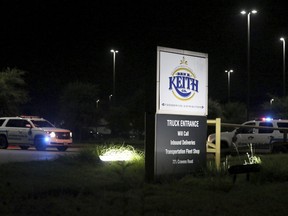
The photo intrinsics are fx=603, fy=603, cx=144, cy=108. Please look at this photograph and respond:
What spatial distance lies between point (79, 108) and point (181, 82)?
50.0 meters

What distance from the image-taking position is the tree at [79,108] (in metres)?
64.7

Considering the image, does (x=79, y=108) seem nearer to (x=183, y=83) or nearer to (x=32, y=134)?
(x=32, y=134)

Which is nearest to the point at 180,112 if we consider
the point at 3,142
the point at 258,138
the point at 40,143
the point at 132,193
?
the point at 132,193

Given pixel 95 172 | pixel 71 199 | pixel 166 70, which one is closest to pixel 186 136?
pixel 166 70

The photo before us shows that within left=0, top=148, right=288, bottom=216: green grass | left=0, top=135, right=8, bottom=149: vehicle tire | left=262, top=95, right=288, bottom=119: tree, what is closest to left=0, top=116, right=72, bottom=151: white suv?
left=0, top=135, right=8, bottom=149: vehicle tire

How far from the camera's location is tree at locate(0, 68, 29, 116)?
47.9 meters

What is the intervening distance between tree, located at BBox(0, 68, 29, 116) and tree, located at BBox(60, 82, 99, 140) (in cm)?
1495

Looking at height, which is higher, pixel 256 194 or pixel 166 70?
pixel 166 70

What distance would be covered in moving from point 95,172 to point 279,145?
12514mm

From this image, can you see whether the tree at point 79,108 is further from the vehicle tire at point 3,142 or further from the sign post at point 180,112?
the sign post at point 180,112

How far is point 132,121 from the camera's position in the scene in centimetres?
5819

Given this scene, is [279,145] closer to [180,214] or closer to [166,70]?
[166,70]

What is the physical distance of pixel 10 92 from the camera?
4816 cm

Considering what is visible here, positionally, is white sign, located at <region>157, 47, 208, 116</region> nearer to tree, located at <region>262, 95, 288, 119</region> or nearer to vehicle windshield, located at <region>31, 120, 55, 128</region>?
vehicle windshield, located at <region>31, 120, 55, 128</region>
